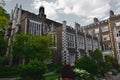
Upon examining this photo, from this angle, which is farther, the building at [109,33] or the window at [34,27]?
the building at [109,33]

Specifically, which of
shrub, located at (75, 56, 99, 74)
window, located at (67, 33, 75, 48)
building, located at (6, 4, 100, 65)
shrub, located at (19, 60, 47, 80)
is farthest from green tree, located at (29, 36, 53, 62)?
window, located at (67, 33, 75, 48)

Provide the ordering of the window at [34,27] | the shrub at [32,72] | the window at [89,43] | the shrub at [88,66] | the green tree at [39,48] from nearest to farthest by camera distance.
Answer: the shrub at [32,72], the shrub at [88,66], the green tree at [39,48], the window at [34,27], the window at [89,43]

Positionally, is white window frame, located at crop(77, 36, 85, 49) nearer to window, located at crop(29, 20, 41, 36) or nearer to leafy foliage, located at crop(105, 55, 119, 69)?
leafy foliage, located at crop(105, 55, 119, 69)

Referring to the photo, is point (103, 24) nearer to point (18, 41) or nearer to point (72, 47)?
point (72, 47)

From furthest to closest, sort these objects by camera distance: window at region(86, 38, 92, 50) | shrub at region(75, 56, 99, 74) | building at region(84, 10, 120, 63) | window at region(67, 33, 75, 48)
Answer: building at region(84, 10, 120, 63) < window at region(86, 38, 92, 50) < window at region(67, 33, 75, 48) < shrub at region(75, 56, 99, 74)

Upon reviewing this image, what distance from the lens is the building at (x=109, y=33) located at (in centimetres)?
4588

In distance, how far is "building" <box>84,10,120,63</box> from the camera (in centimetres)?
4588

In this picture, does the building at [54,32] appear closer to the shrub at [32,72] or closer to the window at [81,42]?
the window at [81,42]

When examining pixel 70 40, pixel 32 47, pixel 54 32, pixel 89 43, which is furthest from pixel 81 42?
pixel 32 47

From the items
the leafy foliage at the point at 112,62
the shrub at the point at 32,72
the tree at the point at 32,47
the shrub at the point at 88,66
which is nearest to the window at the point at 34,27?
the tree at the point at 32,47

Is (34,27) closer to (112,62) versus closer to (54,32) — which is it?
(54,32)

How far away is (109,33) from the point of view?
160ft

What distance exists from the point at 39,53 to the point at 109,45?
31.7 metres

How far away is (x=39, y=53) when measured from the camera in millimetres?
23844
